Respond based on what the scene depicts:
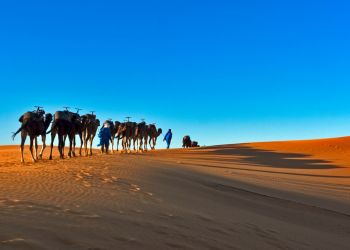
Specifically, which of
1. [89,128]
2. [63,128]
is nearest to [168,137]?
[89,128]

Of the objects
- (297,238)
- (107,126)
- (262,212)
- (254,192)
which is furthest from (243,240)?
(107,126)

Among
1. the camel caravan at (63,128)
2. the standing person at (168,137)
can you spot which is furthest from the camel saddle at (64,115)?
the standing person at (168,137)

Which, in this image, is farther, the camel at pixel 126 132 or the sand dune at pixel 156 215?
the camel at pixel 126 132

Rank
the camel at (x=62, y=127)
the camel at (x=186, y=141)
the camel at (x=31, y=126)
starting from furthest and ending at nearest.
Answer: the camel at (x=186, y=141) < the camel at (x=62, y=127) < the camel at (x=31, y=126)

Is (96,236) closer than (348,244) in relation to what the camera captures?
Yes

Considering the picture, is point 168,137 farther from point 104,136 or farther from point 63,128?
point 63,128

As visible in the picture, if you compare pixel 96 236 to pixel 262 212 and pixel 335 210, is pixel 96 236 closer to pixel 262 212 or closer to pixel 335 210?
pixel 262 212

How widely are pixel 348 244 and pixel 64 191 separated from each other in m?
5.45

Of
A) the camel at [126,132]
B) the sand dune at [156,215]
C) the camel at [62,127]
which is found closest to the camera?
the sand dune at [156,215]

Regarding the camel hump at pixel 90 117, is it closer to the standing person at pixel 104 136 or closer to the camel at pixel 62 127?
the standing person at pixel 104 136

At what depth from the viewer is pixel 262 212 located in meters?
10.6

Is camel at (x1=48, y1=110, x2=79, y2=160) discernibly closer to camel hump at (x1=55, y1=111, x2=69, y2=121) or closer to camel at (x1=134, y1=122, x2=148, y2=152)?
camel hump at (x1=55, y1=111, x2=69, y2=121)

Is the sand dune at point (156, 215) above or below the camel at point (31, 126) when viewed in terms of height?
below

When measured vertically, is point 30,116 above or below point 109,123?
below
